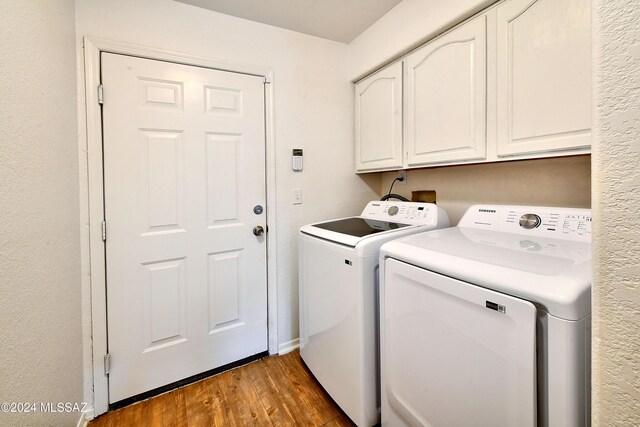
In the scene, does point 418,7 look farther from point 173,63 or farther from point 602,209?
point 602,209

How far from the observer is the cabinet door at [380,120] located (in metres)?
1.77

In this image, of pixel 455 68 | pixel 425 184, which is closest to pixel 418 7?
pixel 455 68

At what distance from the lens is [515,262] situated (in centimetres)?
85

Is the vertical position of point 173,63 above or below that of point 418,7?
below

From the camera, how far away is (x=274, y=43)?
1865mm

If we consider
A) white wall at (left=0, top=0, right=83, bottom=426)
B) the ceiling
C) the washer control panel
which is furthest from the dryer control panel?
white wall at (left=0, top=0, right=83, bottom=426)

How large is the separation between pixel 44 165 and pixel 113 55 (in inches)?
30.6

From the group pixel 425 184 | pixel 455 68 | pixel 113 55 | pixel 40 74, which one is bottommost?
pixel 425 184

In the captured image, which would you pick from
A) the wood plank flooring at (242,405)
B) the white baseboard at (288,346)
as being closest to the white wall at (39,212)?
the wood plank flooring at (242,405)

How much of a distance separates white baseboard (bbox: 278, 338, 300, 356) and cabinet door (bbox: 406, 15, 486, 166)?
4.95 feet

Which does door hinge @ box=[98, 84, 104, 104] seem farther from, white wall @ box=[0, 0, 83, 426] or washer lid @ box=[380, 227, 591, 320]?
washer lid @ box=[380, 227, 591, 320]

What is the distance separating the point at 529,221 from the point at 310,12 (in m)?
1.72

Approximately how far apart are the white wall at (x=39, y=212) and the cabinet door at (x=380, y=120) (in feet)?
5.57

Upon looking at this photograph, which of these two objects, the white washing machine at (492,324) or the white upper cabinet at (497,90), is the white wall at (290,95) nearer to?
the white upper cabinet at (497,90)
